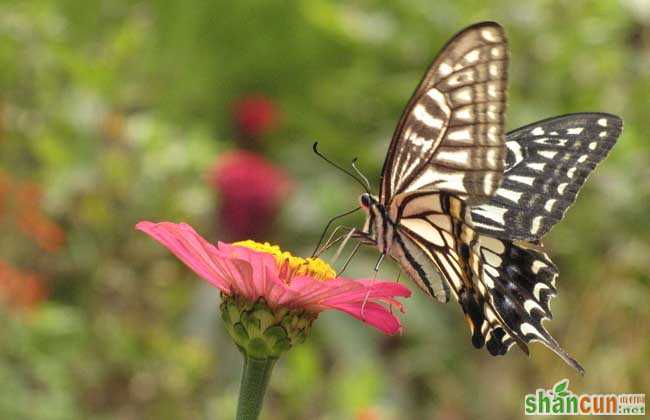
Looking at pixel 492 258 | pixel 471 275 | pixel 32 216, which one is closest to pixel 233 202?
pixel 32 216

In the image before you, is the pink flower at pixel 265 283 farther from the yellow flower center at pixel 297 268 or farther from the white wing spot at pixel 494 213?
the white wing spot at pixel 494 213

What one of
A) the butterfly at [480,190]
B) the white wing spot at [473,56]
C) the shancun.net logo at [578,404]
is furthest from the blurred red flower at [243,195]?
the white wing spot at [473,56]

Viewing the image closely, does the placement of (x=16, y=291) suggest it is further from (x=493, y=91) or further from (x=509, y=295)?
(x=493, y=91)

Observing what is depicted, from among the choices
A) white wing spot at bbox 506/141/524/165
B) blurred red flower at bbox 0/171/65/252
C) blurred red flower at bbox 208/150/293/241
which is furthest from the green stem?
blurred red flower at bbox 208/150/293/241

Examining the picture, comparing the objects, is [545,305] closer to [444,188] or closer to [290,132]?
[444,188]

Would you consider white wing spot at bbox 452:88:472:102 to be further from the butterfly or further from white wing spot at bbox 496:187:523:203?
white wing spot at bbox 496:187:523:203

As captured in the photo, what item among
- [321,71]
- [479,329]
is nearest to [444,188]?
[479,329]
